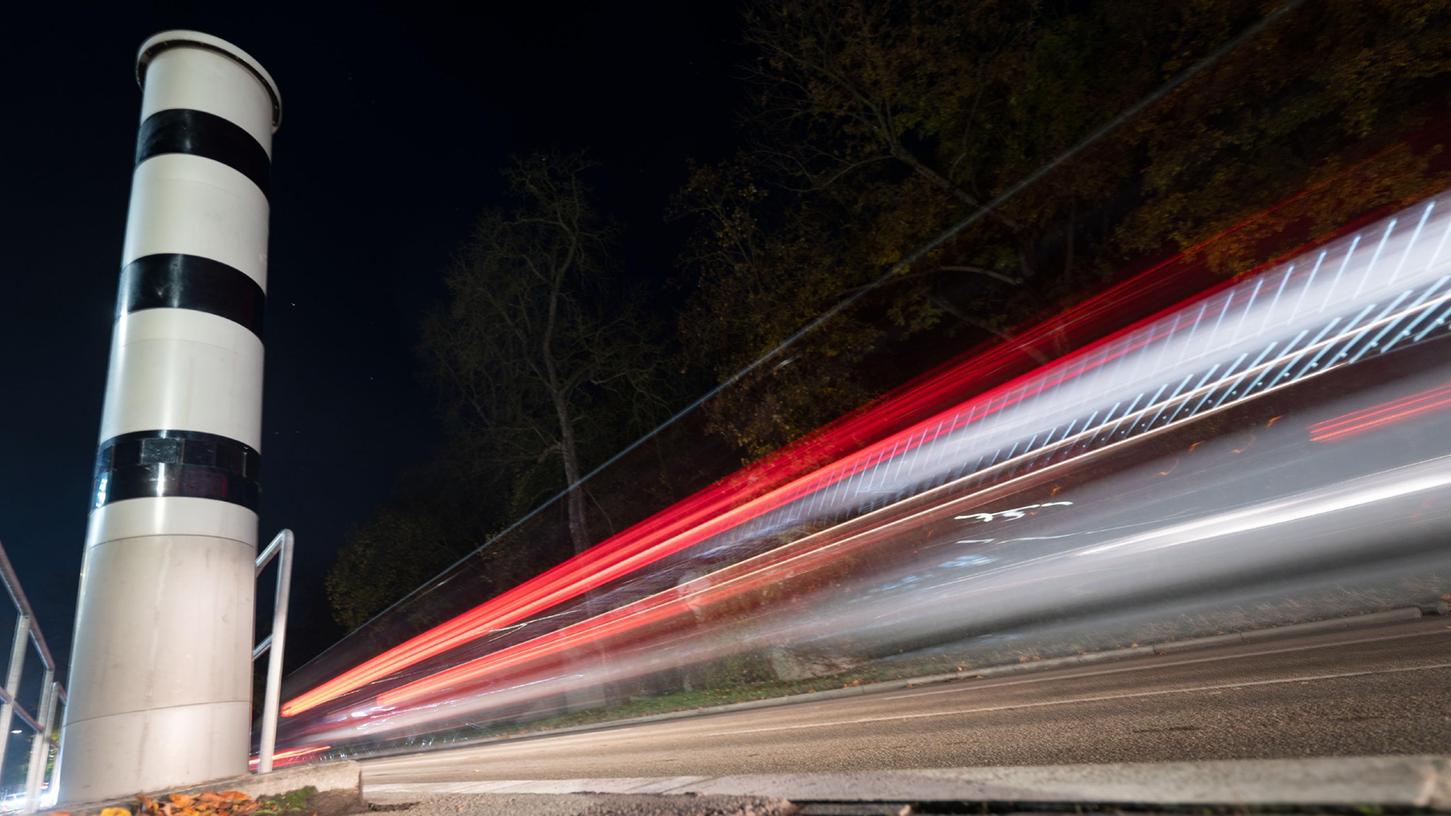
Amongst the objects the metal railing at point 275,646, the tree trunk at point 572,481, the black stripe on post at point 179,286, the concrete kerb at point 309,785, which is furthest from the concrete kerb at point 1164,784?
the tree trunk at point 572,481

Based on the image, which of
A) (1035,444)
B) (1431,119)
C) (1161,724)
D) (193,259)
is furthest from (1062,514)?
(193,259)

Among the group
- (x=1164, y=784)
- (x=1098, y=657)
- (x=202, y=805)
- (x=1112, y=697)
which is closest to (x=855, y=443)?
(x=1098, y=657)

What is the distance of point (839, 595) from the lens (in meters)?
17.0

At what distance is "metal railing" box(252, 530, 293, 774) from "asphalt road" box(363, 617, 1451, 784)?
2.45m

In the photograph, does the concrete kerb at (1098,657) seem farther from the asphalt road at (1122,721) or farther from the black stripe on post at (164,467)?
the black stripe on post at (164,467)

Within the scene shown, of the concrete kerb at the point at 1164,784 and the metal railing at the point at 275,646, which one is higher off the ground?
the metal railing at the point at 275,646

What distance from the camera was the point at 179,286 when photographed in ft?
22.2

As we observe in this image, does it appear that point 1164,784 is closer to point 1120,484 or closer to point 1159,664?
point 1159,664

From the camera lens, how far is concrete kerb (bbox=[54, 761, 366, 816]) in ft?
16.5

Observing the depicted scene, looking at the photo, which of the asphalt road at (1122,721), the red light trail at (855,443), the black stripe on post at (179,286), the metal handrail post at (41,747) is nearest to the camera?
the asphalt road at (1122,721)

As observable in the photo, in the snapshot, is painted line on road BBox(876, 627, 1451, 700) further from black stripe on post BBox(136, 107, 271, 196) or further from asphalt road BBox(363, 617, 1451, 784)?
black stripe on post BBox(136, 107, 271, 196)

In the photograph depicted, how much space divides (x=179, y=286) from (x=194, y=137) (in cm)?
155

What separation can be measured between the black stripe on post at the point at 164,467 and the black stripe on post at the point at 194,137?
277 centimetres

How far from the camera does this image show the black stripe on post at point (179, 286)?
671 centimetres
